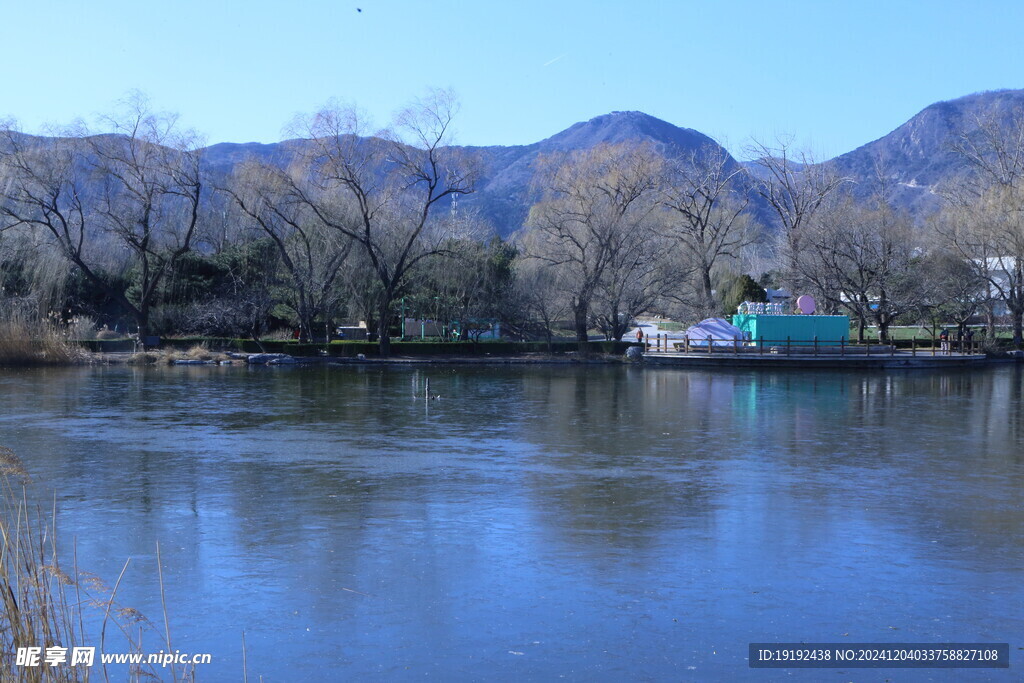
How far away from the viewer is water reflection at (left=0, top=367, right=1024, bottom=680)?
794cm

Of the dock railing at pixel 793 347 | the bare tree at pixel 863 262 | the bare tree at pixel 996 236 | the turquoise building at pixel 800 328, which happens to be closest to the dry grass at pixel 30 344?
the dock railing at pixel 793 347

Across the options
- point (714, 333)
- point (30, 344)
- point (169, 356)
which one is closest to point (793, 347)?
point (714, 333)

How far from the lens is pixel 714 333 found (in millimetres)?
47938

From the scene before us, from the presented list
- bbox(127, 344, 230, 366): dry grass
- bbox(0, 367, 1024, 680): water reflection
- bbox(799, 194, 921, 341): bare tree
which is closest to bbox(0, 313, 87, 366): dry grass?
bbox(127, 344, 230, 366): dry grass

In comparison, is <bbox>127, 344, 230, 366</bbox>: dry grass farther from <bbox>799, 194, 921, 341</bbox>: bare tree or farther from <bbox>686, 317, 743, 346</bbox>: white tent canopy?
<bbox>799, 194, 921, 341</bbox>: bare tree

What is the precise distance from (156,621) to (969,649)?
6690 mm

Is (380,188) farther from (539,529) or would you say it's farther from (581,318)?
(539,529)

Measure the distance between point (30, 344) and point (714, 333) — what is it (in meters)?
31.2

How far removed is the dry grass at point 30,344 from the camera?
1570 inches

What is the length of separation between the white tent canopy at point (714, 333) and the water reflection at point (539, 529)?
23.0 metres

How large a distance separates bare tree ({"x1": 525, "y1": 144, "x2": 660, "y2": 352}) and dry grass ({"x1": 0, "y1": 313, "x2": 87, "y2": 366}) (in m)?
23.1

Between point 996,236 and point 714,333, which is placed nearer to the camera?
point 714,333

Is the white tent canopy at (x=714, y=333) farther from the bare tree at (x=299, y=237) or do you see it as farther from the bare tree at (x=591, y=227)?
the bare tree at (x=299, y=237)

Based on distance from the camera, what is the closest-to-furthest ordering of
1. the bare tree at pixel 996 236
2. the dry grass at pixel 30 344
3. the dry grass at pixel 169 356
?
the dry grass at pixel 30 344
the dry grass at pixel 169 356
the bare tree at pixel 996 236
